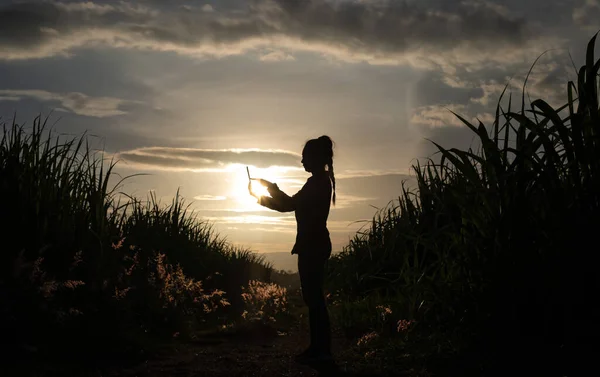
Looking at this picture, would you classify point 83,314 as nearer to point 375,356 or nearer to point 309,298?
point 309,298

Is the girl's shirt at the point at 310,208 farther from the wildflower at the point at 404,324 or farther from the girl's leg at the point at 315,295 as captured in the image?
the wildflower at the point at 404,324

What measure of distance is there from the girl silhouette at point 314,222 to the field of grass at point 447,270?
0.48 m

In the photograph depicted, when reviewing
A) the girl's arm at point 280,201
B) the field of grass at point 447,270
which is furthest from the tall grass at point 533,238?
the girl's arm at point 280,201

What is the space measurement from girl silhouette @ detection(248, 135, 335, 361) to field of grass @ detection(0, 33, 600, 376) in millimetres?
475

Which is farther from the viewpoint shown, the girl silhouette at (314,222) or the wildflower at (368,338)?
the girl silhouette at (314,222)

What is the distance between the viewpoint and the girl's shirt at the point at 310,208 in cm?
606

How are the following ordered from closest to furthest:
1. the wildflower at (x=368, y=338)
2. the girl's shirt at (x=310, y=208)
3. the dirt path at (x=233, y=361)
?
1. the dirt path at (x=233, y=361)
2. the wildflower at (x=368, y=338)
3. the girl's shirt at (x=310, y=208)

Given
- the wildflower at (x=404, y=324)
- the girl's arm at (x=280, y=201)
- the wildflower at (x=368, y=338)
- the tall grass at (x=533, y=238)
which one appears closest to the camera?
the tall grass at (x=533, y=238)

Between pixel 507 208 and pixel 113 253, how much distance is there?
13.6ft

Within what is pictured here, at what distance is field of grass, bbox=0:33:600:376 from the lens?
13.6 feet

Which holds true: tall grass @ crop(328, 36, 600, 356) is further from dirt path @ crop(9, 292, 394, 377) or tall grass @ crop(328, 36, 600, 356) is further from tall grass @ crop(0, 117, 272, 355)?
tall grass @ crop(0, 117, 272, 355)

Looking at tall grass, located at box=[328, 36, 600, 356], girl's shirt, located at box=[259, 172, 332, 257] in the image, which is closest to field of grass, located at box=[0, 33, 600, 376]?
tall grass, located at box=[328, 36, 600, 356]

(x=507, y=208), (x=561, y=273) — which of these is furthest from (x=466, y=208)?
(x=561, y=273)

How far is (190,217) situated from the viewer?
12703mm
